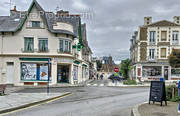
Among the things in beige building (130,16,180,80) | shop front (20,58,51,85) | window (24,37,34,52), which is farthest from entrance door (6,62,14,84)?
beige building (130,16,180,80)

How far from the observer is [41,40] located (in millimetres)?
23516

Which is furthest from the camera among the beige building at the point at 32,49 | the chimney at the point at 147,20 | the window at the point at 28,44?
the chimney at the point at 147,20

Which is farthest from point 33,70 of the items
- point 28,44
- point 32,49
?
point 28,44

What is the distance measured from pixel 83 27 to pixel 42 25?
48.2 ft

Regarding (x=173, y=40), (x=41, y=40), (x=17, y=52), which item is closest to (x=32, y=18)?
(x=41, y=40)

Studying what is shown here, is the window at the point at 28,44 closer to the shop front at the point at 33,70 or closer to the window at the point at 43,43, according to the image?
the window at the point at 43,43

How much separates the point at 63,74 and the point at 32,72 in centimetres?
414

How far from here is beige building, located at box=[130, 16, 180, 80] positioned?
33812mm

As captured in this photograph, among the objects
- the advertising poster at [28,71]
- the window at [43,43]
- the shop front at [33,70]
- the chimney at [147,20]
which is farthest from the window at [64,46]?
the chimney at [147,20]

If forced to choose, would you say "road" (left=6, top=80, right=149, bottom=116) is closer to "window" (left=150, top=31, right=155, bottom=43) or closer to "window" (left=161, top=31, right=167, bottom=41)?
"window" (left=150, top=31, right=155, bottom=43)

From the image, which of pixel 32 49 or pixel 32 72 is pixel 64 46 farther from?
pixel 32 72

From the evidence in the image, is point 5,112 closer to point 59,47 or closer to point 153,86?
point 153,86

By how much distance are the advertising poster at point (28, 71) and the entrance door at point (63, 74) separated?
318 centimetres

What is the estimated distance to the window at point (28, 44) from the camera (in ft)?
76.2
